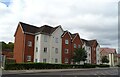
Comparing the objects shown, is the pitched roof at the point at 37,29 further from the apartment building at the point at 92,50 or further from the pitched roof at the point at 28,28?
the apartment building at the point at 92,50

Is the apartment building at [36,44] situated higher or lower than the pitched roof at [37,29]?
lower

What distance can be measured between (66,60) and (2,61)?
2359 centimetres

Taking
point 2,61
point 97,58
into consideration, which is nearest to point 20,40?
point 2,61

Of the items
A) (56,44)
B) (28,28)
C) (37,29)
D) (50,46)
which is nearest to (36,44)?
(50,46)

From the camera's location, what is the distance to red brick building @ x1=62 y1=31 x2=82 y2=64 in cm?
5275

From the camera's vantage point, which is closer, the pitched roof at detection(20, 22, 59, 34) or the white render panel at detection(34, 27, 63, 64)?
the white render panel at detection(34, 27, 63, 64)

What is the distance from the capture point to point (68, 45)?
54500mm

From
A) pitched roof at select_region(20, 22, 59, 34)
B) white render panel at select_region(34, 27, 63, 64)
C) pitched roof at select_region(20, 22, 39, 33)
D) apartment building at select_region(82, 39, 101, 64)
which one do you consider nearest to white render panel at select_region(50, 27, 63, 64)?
white render panel at select_region(34, 27, 63, 64)

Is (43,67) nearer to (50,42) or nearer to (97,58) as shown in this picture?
(50,42)

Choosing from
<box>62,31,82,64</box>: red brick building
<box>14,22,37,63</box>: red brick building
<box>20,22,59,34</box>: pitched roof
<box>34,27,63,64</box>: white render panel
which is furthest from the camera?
<box>62,31,82,64</box>: red brick building

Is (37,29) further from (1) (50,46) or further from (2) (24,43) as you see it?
(2) (24,43)

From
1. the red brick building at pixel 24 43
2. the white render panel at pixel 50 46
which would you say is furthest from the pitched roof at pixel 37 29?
the white render panel at pixel 50 46

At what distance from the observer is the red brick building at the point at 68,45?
52750 millimetres

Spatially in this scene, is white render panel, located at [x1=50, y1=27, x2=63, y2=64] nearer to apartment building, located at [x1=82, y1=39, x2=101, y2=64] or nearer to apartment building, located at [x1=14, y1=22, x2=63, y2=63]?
apartment building, located at [x1=14, y1=22, x2=63, y2=63]
